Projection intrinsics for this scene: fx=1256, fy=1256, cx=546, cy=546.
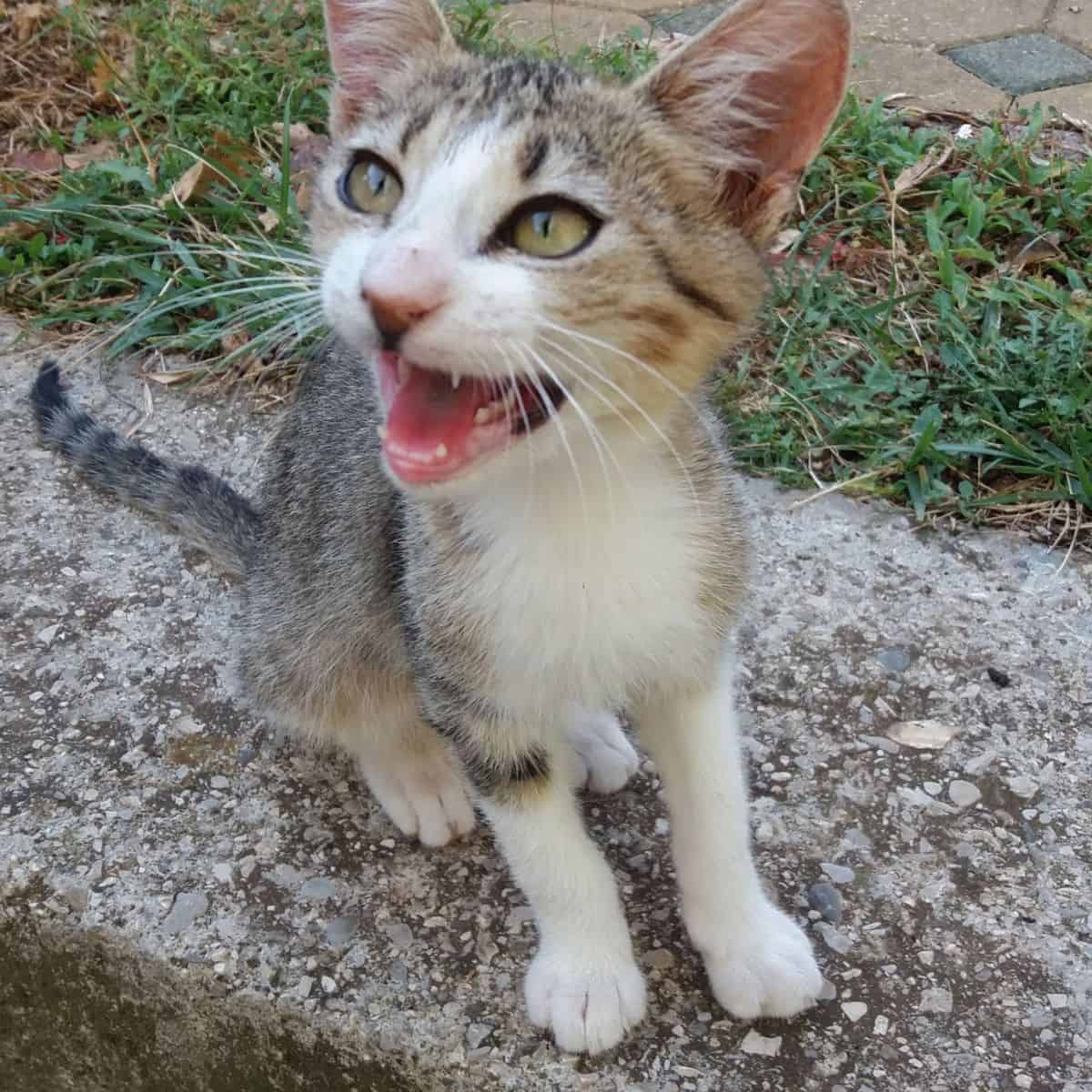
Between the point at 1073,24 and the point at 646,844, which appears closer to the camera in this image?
the point at 646,844

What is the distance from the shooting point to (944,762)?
2094 mm

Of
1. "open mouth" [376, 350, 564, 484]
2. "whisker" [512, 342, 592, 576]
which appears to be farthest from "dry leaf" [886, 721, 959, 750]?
"open mouth" [376, 350, 564, 484]

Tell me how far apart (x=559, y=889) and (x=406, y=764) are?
45 centimetres

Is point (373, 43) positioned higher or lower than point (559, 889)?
higher

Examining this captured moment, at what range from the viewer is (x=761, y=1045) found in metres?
1.74

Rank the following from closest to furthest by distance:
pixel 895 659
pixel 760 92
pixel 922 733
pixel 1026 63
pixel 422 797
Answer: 1. pixel 760 92
2. pixel 422 797
3. pixel 922 733
4. pixel 895 659
5. pixel 1026 63

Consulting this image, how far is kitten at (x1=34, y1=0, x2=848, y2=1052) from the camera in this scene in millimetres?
1381

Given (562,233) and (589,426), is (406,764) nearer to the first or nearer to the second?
(589,426)

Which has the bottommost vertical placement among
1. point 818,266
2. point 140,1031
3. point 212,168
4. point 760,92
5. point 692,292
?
point 140,1031

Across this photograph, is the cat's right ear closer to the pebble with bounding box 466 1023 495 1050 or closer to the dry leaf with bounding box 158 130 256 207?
the pebble with bounding box 466 1023 495 1050

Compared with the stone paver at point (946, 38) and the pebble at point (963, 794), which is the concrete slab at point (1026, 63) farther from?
the pebble at point (963, 794)

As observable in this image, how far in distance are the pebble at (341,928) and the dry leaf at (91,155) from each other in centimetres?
249

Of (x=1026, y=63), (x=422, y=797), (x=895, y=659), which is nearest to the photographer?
(x=422, y=797)

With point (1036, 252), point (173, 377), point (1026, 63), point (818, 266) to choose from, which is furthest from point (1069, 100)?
point (173, 377)
